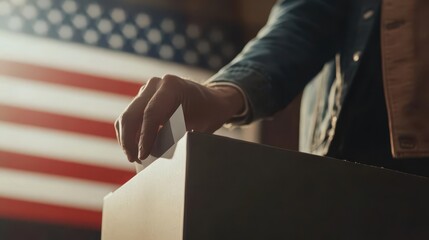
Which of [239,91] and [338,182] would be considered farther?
[239,91]

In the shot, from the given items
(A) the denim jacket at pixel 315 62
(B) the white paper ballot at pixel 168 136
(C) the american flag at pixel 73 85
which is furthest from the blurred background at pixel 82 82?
(B) the white paper ballot at pixel 168 136

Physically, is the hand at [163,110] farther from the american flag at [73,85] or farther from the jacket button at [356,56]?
the american flag at [73,85]

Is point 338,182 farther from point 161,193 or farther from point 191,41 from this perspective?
point 191,41

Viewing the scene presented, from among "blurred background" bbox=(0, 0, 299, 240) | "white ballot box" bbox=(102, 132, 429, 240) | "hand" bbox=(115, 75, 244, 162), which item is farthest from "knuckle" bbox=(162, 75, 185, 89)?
"blurred background" bbox=(0, 0, 299, 240)

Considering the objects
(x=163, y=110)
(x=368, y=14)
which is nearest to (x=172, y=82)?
(x=163, y=110)

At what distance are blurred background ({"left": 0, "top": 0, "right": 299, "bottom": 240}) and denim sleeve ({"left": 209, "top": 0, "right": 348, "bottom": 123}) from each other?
130 cm

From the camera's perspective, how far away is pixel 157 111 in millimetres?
554

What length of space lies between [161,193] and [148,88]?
0.61 feet

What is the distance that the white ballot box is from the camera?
1.32 ft

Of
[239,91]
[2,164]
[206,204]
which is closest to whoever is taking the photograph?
[206,204]

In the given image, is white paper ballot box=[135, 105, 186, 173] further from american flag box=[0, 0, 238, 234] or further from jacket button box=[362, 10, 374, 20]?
american flag box=[0, 0, 238, 234]

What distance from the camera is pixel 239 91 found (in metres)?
0.77

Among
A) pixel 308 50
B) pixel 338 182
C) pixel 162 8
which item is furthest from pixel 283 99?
pixel 162 8

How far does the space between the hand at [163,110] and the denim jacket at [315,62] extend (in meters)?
0.09
